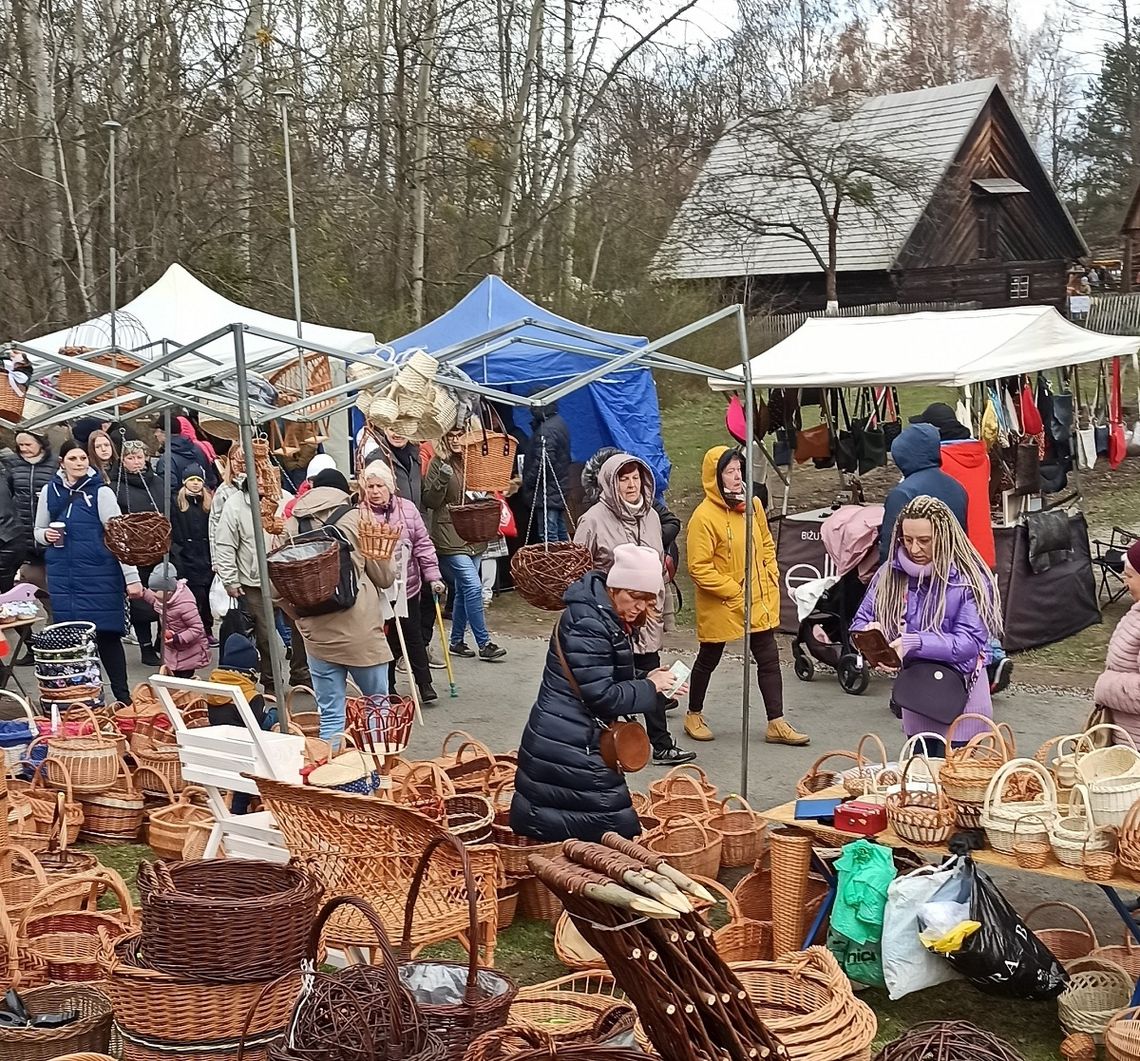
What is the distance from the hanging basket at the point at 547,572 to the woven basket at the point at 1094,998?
10.3 feet

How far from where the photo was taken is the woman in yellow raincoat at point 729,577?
8.07 meters

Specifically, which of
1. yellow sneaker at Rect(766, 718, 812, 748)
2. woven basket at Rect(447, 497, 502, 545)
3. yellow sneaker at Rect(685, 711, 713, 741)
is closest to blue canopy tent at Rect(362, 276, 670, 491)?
woven basket at Rect(447, 497, 502, 545)

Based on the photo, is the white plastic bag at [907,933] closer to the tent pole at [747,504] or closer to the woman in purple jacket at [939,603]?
the woman in purple jacket at [939,603]

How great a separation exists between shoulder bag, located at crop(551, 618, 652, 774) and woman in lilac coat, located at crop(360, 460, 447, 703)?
3.21 metres

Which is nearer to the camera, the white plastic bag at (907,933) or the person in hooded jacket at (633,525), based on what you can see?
the white plastic bag at (907,933)

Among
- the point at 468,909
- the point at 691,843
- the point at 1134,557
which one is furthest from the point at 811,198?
the point at 468,909

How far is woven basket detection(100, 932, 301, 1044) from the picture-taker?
388 cm

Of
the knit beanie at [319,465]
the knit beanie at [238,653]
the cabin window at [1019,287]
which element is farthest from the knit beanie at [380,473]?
the cabin window at [1019,287]

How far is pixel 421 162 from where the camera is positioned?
1942 centimetres

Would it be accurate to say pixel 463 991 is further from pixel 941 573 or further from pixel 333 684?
pixel 333 684

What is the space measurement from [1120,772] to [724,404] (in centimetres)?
2247

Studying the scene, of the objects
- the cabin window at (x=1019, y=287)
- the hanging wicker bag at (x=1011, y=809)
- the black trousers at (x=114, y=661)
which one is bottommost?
the black trousers at (x=114, y=661)

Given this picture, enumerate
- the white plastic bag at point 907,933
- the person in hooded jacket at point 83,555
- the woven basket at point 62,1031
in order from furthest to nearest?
the person in hooded jacket at point 83,555
the white plastic bag at point 907,933
the woven basket at point 62,1031

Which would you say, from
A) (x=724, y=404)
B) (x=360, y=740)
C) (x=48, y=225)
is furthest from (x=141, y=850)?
(x=724, y=404)
